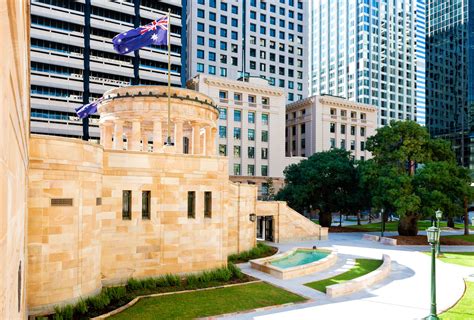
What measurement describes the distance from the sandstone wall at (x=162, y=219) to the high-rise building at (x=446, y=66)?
145 m

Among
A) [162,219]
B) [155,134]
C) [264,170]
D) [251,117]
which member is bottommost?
[162,219]

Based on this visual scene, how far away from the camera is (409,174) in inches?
1753

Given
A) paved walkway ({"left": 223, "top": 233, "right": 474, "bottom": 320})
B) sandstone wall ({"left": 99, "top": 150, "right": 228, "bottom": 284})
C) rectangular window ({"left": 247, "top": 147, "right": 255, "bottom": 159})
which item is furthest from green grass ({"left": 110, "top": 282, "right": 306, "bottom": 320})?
rectangular window ({"left": 247, "top": 147, "right": 255, "bottom": 159})

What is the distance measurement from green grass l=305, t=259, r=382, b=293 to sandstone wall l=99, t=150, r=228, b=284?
6.49 meters

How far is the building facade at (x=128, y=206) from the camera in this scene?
1695 cm

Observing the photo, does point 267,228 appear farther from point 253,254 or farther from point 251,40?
point 251,40

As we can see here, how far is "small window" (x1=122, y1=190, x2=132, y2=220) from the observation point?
74.2 feet

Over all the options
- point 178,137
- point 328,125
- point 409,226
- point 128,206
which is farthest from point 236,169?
point 128,206

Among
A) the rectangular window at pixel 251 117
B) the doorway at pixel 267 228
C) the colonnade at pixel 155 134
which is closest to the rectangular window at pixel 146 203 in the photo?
the colonnade at pixel 155 134

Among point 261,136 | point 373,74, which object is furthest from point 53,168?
point 373,74

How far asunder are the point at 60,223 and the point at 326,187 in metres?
40.4

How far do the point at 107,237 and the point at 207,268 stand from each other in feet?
22.6

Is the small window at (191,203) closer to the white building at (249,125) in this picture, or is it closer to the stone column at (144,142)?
the stone column at (144,142)

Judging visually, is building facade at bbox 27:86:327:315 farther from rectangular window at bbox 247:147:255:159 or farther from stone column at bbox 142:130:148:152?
rectangular window at bbox 247:147:255:159
